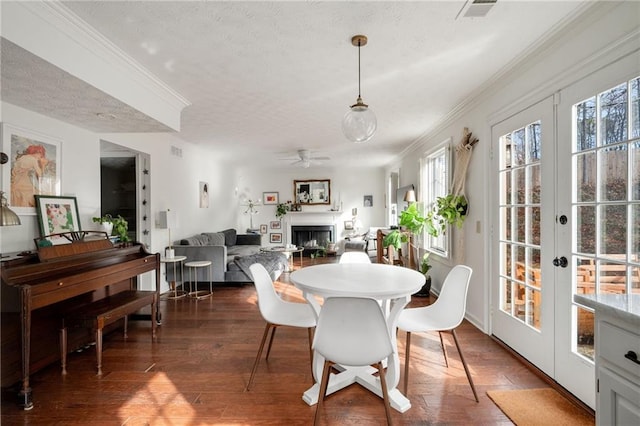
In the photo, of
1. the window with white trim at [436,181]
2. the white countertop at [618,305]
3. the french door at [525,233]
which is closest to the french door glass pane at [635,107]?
the french door at [525,233]

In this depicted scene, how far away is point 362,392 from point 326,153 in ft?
16.6

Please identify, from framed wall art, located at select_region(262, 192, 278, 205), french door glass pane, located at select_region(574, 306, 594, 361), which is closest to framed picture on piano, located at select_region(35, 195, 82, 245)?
french door glass pane, located at select_region(574, 306, 594, 361)

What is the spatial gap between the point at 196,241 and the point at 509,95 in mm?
5034

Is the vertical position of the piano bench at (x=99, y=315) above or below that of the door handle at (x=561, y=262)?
below

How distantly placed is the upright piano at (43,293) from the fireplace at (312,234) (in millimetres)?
5807

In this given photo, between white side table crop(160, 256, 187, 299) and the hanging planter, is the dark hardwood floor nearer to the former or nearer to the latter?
the hanging planter

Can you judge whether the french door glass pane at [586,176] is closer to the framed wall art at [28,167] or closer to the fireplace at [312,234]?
the framed wall art at [28,167]

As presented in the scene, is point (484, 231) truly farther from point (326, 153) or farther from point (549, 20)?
point (326, 153)

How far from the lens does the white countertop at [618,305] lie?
0.92 meters

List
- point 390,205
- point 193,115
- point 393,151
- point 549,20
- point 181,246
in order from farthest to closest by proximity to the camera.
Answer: point 390,205 → point 393,151 → point 181,246 → point 193,115 → point 549,20

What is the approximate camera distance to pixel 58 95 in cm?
231

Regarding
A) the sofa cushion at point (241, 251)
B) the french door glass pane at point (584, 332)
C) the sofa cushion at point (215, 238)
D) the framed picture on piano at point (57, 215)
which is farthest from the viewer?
the sofa cushion at point (215, 238)

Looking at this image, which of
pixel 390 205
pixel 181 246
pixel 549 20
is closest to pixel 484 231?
pixel 549 20

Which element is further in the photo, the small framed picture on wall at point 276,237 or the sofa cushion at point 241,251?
the small framed picture on wall at point 276,237
